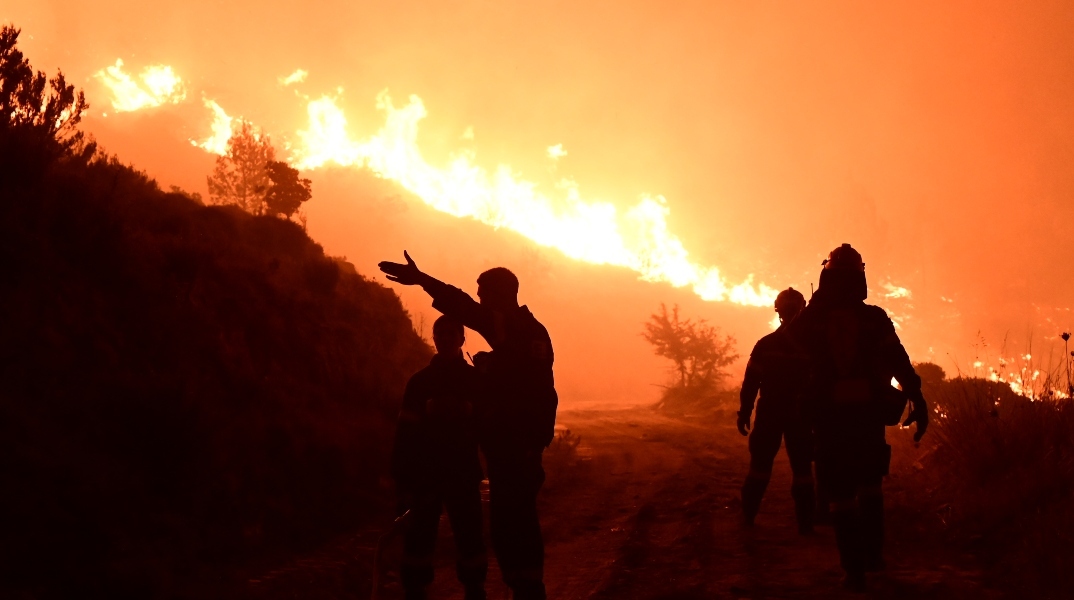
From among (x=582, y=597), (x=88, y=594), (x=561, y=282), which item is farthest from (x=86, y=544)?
(x=561, y=282)

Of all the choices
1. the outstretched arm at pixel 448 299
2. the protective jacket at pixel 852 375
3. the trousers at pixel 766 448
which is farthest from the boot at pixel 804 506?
the outstretched arm at pixel 448 299

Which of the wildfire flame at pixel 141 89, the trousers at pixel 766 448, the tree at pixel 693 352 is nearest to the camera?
the trousers at pixel 766 448

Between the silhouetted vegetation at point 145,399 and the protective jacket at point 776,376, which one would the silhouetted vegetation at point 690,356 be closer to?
the silhouetted vegetation at point 145,399

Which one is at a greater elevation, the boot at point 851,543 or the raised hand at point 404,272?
the raised hand at point 404,272

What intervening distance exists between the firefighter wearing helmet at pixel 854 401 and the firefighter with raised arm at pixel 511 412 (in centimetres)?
232

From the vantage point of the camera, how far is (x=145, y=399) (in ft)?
21.6

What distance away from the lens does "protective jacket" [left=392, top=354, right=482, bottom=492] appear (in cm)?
462

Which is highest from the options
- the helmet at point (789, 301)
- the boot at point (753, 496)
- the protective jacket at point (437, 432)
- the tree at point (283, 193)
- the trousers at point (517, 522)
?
the tree at point (283, 193)

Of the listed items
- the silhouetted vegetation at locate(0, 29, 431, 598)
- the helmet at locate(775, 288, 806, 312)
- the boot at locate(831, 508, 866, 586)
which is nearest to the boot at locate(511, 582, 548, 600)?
the boot at locate(831, 508, 866, 586)

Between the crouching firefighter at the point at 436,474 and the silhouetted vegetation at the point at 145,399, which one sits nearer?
the crouching firefighter at the point at 436,474

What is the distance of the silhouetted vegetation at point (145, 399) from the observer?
16.9ft

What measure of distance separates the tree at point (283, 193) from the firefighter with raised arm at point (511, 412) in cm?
2337

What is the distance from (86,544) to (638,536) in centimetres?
519

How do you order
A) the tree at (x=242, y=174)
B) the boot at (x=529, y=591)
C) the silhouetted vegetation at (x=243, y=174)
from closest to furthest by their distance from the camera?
the boot at (x=529, y=591) < the silhouetted vegetation at (x=243, y=174) < the tree at (x=242, y=174)
